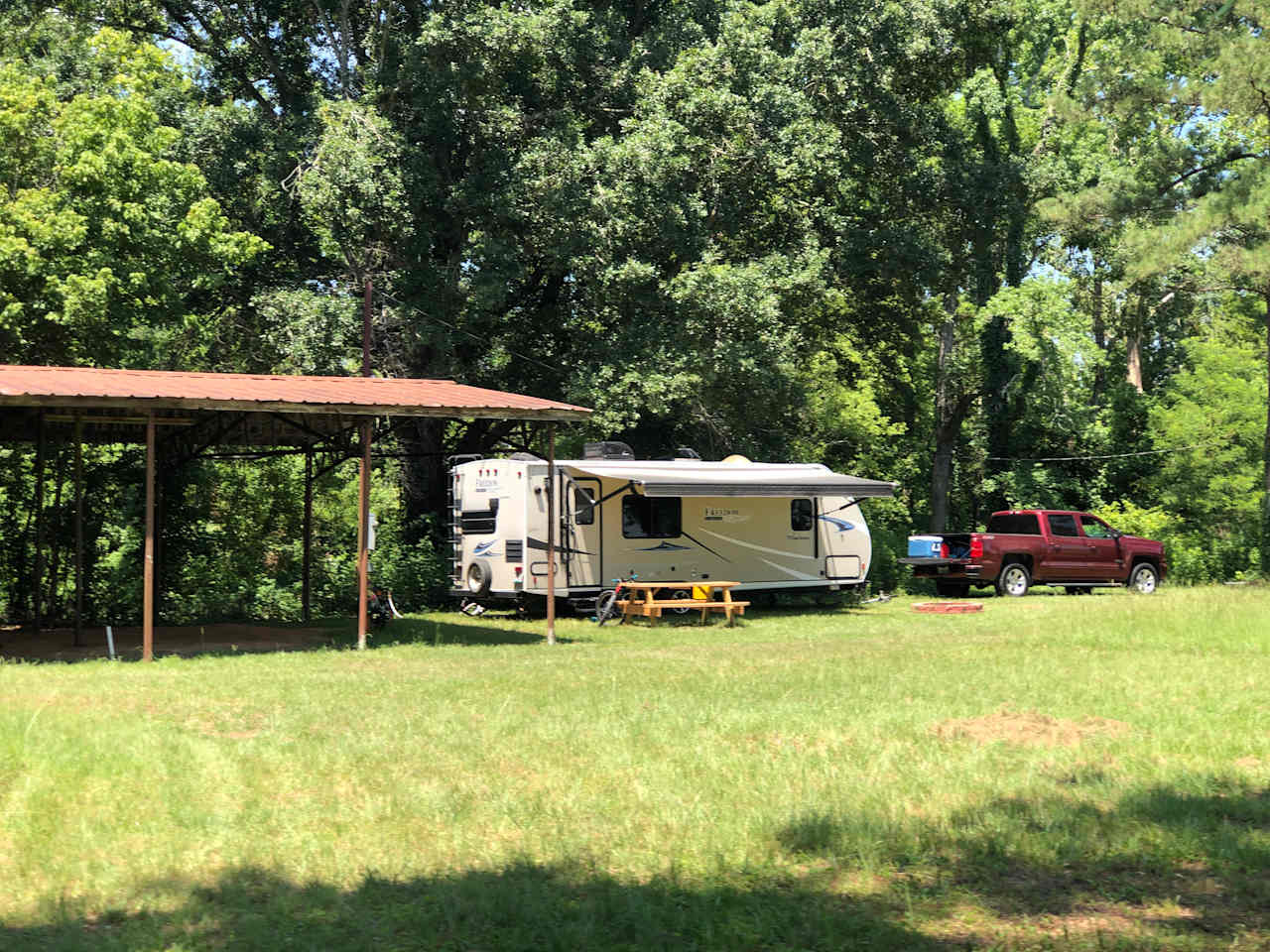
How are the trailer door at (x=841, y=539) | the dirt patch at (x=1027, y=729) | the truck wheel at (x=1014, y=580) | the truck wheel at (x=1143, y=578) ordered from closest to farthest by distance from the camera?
the dirt patch at (x=1027, y=729)
the trailer door at (x=841, y=539)
the truck wheel at (x=1014, y=580)
the truck wheel at (x=1143, y=578)

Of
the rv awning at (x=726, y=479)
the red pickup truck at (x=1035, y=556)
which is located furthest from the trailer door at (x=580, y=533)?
the red pickup truck at (x=1035, y=556)

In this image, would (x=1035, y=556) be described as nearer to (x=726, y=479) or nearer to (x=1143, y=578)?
(x=1143, y=578)

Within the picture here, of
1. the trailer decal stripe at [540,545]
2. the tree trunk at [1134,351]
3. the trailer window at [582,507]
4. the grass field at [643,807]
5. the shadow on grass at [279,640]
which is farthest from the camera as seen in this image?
the tree trunk at [1134,351]

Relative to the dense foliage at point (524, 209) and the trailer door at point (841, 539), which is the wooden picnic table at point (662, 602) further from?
the dense foliage at point (524, 209)

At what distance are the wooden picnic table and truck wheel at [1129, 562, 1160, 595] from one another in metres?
11.2

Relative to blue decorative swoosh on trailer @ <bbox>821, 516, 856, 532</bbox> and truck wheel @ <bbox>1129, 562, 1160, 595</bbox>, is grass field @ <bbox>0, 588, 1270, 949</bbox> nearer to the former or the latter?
blue decorative swoosh on trailer @ <bbox>821, 516, 856, 532</bbox>

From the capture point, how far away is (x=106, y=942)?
5.41 meters

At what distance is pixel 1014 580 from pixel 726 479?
882cm

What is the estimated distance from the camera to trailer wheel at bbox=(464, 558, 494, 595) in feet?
70.1

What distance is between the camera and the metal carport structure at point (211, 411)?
14.2 meters

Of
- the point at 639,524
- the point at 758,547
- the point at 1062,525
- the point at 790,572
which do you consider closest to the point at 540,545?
the point at 639,524

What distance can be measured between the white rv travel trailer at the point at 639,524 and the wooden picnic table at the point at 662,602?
41 centimetres

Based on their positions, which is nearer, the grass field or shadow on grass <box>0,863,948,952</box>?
shadow on grass <box>0,863,948,952</box>

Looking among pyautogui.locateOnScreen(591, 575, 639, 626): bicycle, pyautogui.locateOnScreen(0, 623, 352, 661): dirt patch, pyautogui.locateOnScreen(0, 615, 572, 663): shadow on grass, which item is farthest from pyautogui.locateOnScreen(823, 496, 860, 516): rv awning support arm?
pyautogui.locateOnScreen(0, 623, 352, 661): dirt patch
